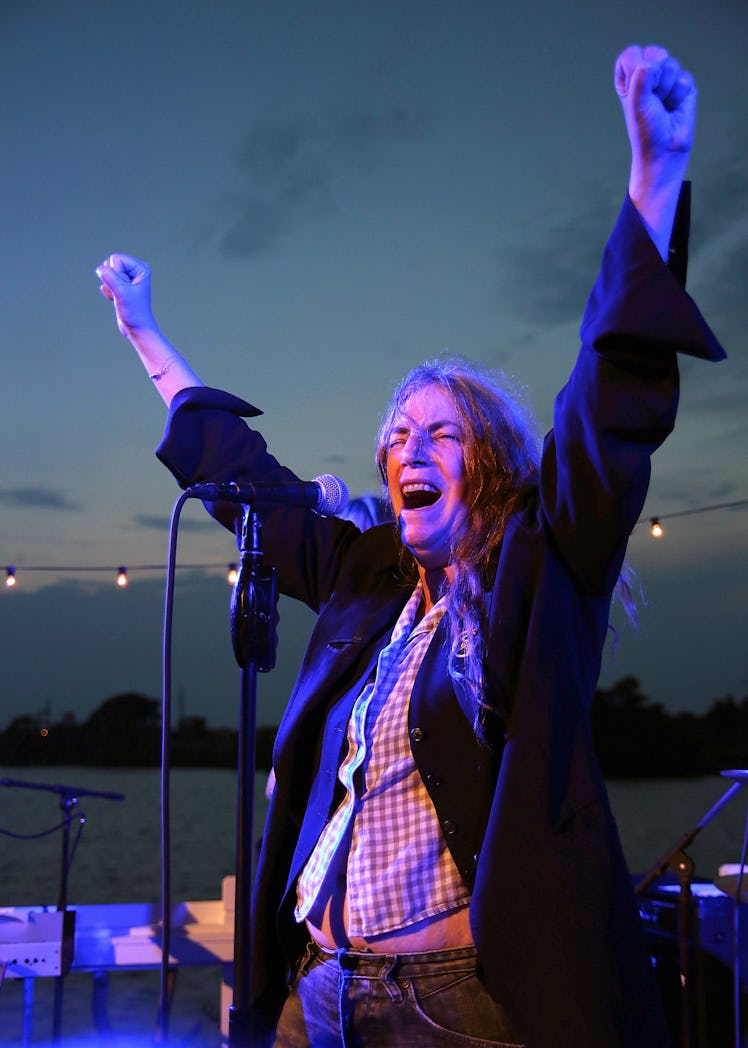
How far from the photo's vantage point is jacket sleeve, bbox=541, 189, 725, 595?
1094mm

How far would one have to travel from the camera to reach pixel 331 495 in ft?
4.75

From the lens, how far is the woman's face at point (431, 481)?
150cm

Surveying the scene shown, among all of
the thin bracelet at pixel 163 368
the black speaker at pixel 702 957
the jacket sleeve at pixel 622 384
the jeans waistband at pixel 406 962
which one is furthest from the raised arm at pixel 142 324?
the black speaker at pixel 702 957

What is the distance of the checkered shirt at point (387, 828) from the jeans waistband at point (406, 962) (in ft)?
0.11

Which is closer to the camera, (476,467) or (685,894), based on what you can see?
(476,467)

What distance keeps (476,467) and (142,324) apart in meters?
0.70

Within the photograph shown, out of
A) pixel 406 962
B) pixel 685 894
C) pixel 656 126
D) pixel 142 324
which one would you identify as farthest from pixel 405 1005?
pixel 685 894

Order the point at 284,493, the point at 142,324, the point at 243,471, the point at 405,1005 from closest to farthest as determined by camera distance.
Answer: the point at 405,1005 < the point at 284,493 < the point at 243,471 < the point at 142,324

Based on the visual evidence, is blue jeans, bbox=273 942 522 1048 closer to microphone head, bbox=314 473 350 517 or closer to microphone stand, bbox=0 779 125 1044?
microphone head, bbox=314 473 350 517

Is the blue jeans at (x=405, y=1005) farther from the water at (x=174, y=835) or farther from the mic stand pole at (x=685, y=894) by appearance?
the water at (x=174, y=835)

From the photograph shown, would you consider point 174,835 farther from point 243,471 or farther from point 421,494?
point 421,494

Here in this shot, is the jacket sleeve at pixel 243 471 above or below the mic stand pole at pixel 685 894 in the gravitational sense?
above

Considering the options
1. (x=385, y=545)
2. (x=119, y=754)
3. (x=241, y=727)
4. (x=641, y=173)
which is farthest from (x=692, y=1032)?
(x=119, y=754)

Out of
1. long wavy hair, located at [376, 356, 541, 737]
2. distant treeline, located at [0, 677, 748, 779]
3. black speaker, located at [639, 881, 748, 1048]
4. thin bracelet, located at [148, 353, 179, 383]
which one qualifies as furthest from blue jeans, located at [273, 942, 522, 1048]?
distant treeline, located at [0, 677, 748, 779]
